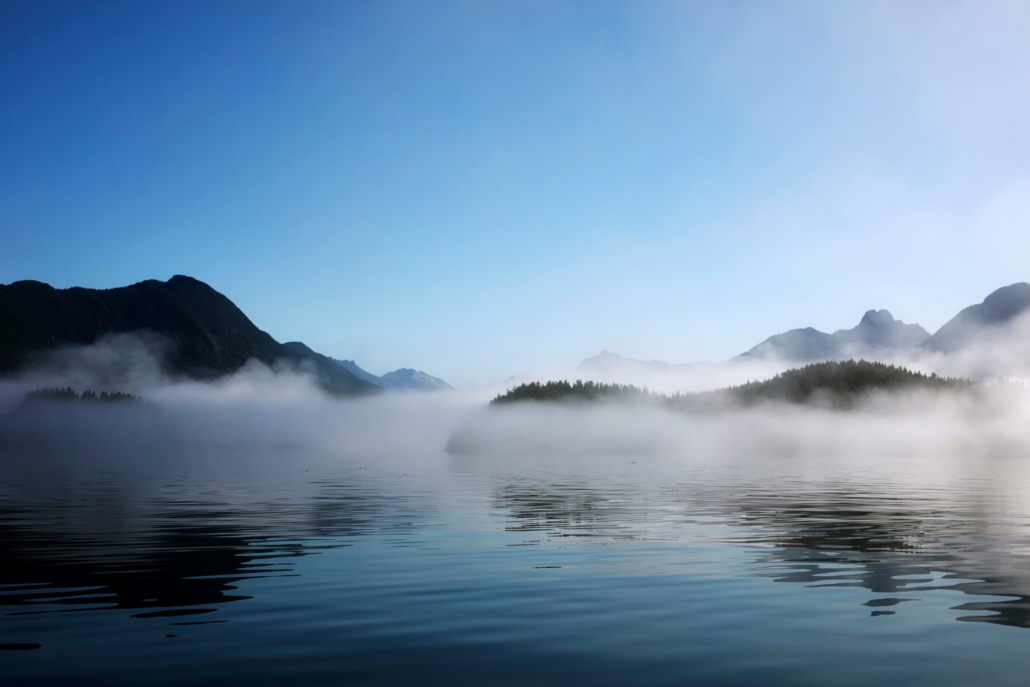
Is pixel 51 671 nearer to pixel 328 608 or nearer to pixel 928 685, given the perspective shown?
pixel 328 608

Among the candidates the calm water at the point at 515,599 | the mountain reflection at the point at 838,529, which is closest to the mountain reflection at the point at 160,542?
the calm water at the point at 515,599

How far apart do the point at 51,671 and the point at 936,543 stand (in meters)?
30.2

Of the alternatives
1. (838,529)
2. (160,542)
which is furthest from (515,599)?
(838,529)

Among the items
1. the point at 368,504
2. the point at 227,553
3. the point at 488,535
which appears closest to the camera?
the point at 227,553

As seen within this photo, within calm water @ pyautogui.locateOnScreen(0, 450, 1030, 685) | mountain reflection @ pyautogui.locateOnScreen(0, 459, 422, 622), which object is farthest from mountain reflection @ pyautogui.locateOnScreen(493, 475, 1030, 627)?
mountain reflection @ pyautogui.locateOnScreen(0, 459, 422, 622)

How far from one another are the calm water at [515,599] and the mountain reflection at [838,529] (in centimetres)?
19

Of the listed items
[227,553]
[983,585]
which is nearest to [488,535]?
[227,553]

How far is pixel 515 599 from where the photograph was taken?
66.2 ft

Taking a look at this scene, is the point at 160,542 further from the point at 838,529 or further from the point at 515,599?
the point at 838,529

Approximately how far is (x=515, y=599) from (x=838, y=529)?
22.5 meters

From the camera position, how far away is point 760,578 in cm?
2323

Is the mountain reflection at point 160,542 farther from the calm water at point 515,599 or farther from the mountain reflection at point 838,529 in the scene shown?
the mountain reflection at point 838,529

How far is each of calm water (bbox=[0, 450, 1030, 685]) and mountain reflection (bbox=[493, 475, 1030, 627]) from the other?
0.19m

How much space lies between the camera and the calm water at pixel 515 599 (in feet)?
45.0
